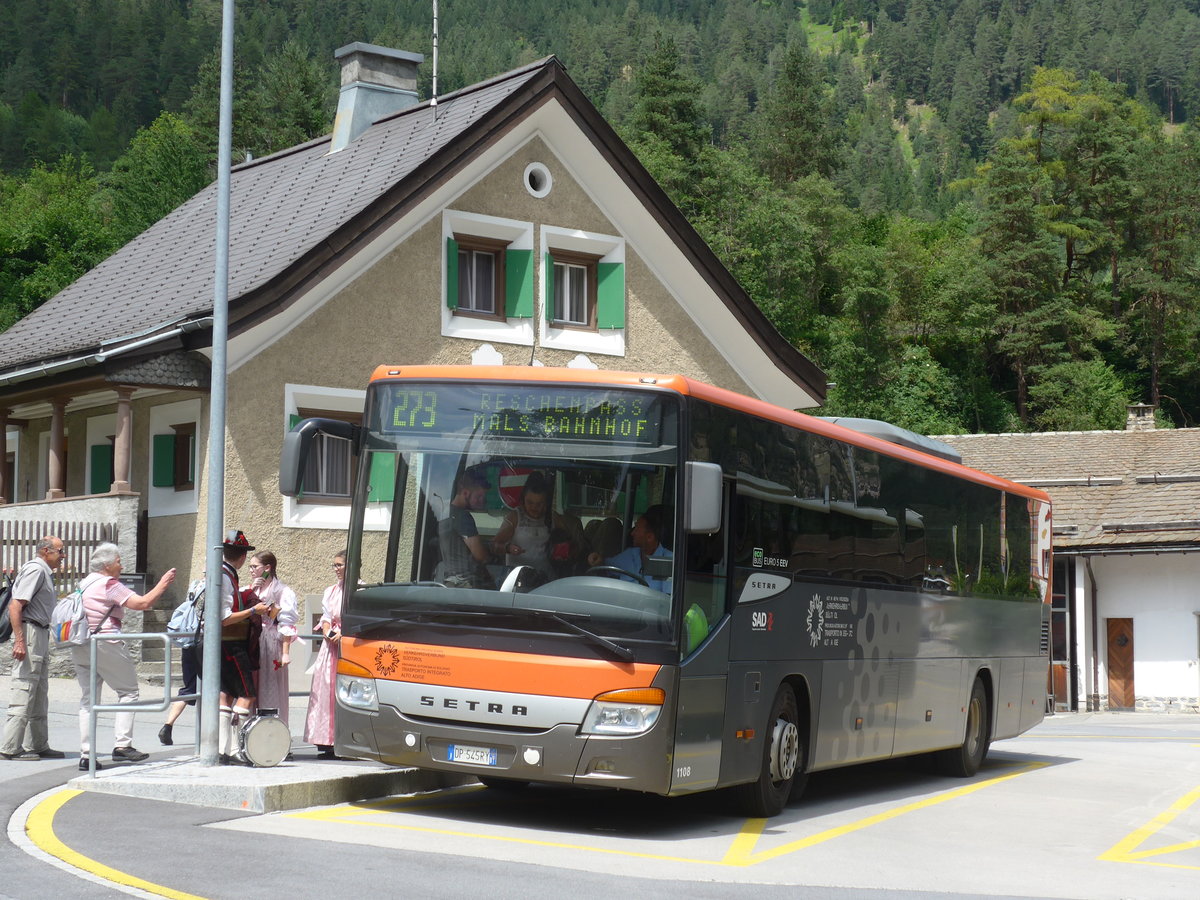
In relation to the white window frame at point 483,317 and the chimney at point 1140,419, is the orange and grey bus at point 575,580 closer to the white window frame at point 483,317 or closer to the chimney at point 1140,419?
the white window frame at point 483,317

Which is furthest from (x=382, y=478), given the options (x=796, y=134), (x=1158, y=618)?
(x=796, y=134)

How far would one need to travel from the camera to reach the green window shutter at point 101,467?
24125 millimetres

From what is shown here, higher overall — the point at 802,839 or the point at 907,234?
the point at 907,234

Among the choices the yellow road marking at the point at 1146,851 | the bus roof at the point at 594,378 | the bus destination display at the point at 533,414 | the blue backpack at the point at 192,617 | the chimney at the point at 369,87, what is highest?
the chimney at the point at 369,87

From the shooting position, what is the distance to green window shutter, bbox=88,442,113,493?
24125 mm

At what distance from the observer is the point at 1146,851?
35.5 feet

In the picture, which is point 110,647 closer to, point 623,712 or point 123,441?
point 623,712

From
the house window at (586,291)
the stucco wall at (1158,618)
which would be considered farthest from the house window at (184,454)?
the stucco wall at (1158,618)

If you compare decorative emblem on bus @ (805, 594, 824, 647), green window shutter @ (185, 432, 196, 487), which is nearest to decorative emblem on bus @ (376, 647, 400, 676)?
decorative emblem on bus @ (805, 594, 824, 647)

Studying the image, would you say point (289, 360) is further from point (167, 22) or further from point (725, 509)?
point (167, 22)

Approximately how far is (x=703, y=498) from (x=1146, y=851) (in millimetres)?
4004

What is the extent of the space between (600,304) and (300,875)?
18.8 metres

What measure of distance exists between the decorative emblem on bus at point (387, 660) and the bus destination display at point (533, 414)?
141cm

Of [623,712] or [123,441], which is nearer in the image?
[623,712]
